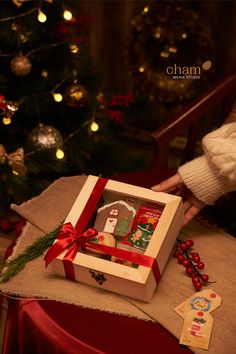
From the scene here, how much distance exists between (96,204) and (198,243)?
0.94 feet

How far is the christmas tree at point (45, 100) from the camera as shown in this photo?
4.93ft

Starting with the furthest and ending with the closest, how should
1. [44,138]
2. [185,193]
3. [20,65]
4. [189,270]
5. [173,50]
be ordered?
[173,50] → [44,138] → [20,65] → [185,193] → [189,270]

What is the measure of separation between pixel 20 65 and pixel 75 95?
0.77ft

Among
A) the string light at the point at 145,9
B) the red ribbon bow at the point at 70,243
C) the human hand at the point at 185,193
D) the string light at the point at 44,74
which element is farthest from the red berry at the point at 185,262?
the string light at the point at 145,9

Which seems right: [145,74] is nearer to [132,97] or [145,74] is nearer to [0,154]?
[132,97]

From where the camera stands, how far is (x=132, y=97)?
1914 millimetres

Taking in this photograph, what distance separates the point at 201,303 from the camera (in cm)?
92

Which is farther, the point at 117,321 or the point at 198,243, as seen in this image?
the point at 198,243

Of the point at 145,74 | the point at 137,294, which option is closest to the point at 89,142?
the point at 145,74

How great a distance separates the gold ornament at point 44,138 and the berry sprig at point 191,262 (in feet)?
2.46

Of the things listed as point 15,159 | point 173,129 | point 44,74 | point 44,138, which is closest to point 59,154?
point 44,138

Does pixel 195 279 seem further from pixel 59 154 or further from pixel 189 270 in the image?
pixel 59 154

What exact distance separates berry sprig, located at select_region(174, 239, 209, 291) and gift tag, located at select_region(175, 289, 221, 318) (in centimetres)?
2

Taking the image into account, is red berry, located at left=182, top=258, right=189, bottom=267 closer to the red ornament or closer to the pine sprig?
the pine sprig
